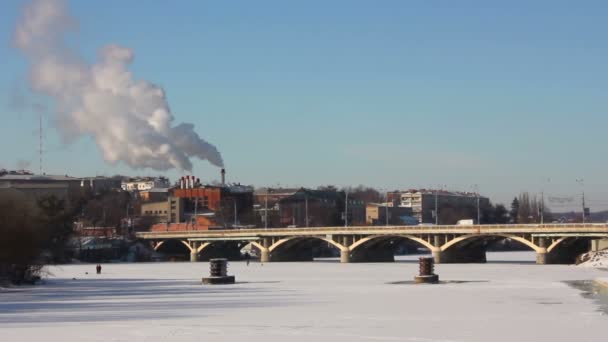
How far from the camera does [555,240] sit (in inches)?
3600

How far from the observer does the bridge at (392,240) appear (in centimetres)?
9188

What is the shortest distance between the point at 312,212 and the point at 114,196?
36425 mm

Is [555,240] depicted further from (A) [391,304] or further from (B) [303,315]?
(B) [303,315]

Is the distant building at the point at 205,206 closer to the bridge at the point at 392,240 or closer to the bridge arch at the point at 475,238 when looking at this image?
the bridge at the point at 392,240

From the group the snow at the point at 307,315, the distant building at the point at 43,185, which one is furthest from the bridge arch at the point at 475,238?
the distant building at the point at 43,185

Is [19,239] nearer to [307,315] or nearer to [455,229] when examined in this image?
[307,315]

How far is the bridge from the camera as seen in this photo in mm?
91875

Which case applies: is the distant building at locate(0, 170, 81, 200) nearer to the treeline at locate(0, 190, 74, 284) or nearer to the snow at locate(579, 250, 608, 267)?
the snow at locate(579, 250, 608, 267)

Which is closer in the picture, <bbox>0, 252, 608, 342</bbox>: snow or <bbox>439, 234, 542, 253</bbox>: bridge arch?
<bbox>0, 252, 608, 342</bbox>: snow

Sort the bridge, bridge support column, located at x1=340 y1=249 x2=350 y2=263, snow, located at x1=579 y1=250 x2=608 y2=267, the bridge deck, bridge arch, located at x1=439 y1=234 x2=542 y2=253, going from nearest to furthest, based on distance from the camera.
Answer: snow, located at x1=579 y1=250 x2=608 y2=267, the bridge deck, the bridge, bridge arch, located at x1=439 y1=234 x2=542 y2=253, bridge support column, located at x1=340 y1=249 x2=350 y2=263

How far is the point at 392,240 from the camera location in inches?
4542

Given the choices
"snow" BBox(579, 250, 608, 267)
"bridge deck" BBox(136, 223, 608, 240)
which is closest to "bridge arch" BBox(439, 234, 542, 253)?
"bridge deck" BBox(136, 223, 608, 240)

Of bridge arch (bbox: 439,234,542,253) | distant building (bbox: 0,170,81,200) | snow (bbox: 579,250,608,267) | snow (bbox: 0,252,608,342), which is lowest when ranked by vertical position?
snow (bbox: 0,252,608,342)

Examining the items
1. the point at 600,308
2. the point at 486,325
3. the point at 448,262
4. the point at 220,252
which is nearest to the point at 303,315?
the point at 486,325
